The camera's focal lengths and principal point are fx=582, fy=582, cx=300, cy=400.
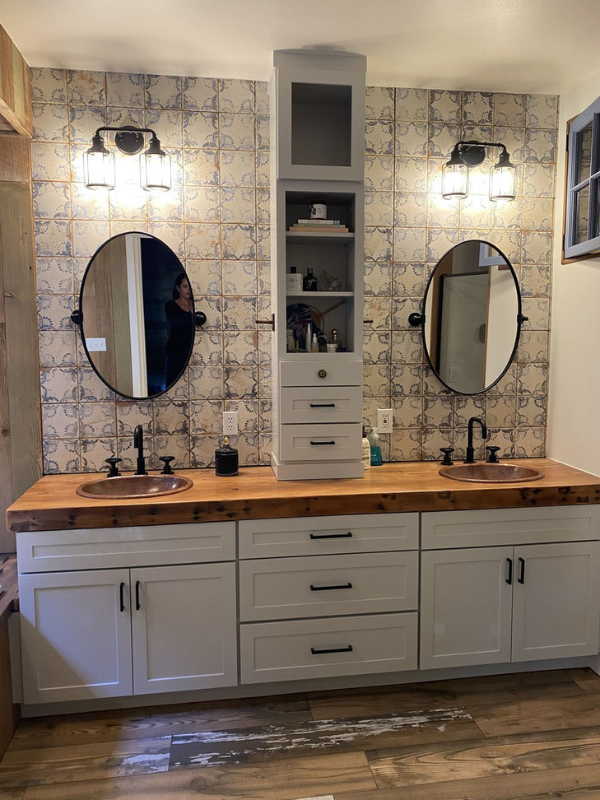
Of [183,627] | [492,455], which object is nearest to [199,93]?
[492,455]

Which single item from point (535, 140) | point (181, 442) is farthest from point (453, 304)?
point (181, 442)

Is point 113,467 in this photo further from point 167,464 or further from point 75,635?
point 75,635

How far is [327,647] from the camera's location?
89.5 inches

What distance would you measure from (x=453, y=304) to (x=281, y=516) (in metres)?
1.33

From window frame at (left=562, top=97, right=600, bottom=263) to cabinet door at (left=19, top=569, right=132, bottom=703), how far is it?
2.30 meters

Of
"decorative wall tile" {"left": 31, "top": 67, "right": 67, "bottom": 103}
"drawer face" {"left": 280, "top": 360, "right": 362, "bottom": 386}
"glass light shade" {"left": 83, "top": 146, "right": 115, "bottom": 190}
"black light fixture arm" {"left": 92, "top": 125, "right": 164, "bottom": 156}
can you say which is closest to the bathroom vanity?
"drawer face" {"left": 280, "top": 360, "right": 362, "bottom": 386}

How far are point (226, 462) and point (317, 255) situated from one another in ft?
3.29

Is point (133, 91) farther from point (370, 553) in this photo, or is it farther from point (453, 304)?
point (370, 553)

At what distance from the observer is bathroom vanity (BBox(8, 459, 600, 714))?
212cm

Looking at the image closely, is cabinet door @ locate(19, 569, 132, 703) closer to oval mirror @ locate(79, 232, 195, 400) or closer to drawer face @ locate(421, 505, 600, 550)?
oval mirror @ locate(79, 232, 195, 400)

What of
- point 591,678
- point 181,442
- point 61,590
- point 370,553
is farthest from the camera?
point 181,442

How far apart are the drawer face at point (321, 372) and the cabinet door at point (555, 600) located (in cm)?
98

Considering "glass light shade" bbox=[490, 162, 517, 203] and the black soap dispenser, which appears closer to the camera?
the black soap dispenser

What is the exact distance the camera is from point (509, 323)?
9.23 feet
